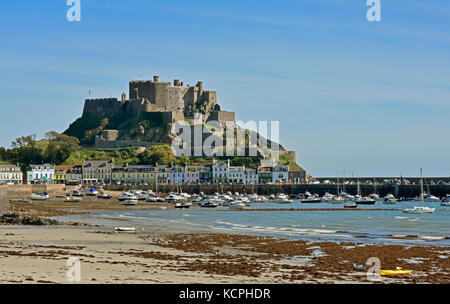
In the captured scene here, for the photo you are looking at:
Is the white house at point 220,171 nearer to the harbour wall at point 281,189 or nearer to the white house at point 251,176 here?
the white house at point 251,176

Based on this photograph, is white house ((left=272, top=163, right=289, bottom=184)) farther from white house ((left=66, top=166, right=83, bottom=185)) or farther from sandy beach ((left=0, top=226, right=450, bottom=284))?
sandy beach ((left=0, top=226, right=450, bottom=284))

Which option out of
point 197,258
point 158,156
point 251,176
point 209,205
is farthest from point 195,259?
point 158,156

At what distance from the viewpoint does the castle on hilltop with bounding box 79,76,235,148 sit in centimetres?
13875

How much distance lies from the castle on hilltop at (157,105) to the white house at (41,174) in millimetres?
15507

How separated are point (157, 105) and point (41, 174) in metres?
28.9

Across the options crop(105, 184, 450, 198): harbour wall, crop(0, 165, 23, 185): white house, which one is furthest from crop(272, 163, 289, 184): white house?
crop(0, 165, 23, 185): white house

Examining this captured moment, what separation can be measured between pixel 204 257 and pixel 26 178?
358 feet

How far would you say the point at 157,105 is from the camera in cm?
14038

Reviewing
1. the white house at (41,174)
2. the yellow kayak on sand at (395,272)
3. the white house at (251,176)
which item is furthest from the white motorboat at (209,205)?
the white house at (41,174)

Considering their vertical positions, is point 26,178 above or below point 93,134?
below

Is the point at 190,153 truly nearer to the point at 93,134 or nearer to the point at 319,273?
the point at 93,134

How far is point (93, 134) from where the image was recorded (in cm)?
14325
